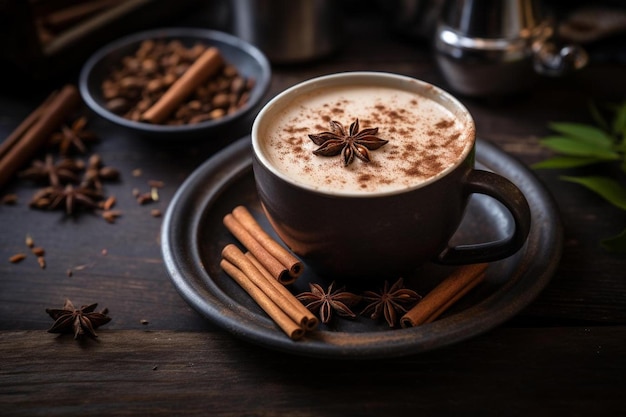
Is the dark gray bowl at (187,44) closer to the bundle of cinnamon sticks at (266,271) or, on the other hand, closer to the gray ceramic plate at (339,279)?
the gray ceramic plate at (339,279)

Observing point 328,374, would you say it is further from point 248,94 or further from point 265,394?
point 248,94

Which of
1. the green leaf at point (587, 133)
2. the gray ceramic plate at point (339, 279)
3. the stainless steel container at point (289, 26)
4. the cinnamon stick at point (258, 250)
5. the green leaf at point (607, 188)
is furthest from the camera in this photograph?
the stainless steel container at point (289, 26)

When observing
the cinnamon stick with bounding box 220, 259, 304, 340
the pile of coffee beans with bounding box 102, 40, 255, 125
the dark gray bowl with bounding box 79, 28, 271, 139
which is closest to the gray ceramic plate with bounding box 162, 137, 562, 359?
the cinnamon stick with bounding box 220, 259, 304, 340

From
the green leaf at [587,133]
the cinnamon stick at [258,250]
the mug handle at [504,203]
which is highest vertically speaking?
the mug handle at [504,203]

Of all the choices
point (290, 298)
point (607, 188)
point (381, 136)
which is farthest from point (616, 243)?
point (290, 298)

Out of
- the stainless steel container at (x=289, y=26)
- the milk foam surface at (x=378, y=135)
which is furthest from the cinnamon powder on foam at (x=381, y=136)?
the stainless steel container at (x=289, y=26)
